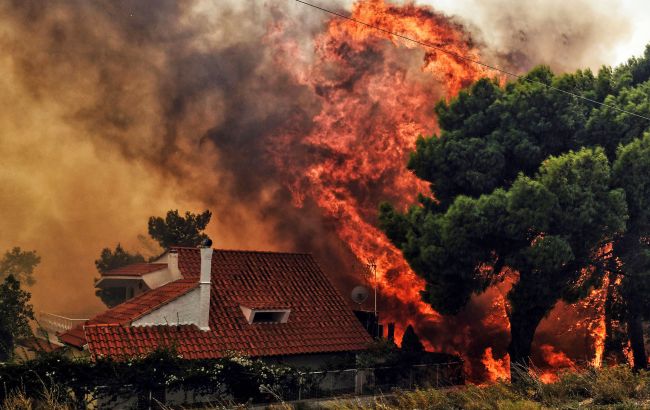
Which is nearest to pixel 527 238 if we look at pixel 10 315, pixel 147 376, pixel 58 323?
pixel 147 376

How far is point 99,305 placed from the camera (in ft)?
257

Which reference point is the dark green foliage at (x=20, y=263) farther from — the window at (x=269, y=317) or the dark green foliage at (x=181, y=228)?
the window at (x=269, y=317)

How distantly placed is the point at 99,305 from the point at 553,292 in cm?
5814

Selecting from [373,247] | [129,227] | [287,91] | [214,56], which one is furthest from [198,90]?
[373,247]

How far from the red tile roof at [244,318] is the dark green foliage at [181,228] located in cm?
2324

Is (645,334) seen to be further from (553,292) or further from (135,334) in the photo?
(135,334)

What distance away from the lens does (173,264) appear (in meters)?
38.7

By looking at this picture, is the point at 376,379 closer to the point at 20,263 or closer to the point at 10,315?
the point at 10,315

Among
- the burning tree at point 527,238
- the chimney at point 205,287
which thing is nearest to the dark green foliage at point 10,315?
the chimney at point 205,287

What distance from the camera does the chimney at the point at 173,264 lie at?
124 feet

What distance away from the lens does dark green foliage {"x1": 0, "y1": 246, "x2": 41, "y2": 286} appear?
81125 millimetres

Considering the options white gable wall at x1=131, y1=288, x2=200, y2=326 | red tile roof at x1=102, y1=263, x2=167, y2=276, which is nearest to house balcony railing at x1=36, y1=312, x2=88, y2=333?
red tile roof at x1=102, y1=263, x2=167, y2=276

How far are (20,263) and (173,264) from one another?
50.8 meters

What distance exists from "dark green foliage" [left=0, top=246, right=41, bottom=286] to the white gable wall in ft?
182
